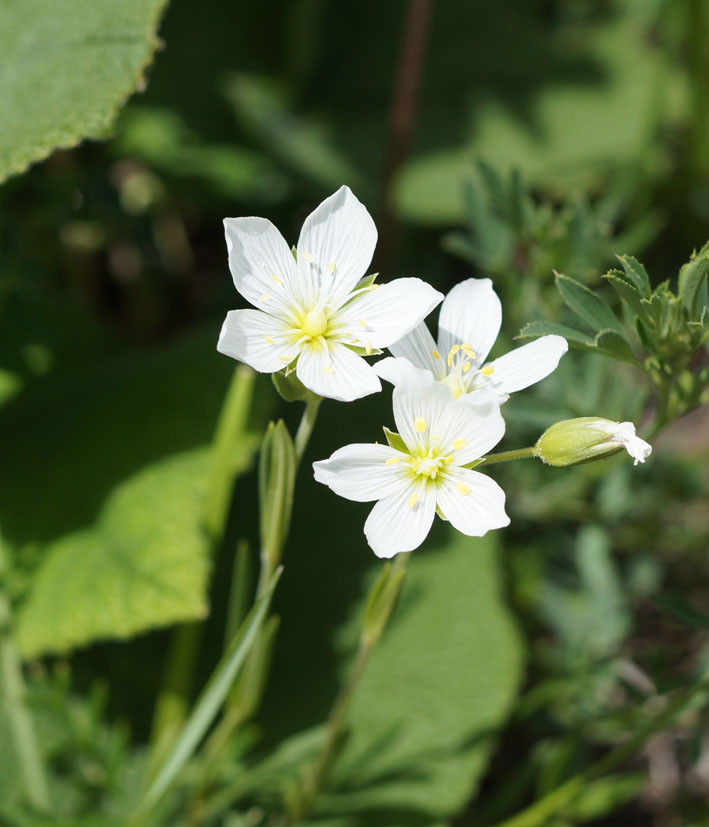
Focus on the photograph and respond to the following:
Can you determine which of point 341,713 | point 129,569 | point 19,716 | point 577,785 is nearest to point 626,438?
point 341,713

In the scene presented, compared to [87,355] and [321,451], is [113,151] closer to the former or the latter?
[87,355]

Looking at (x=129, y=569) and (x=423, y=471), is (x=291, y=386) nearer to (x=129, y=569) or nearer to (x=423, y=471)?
(x=423, y=471)

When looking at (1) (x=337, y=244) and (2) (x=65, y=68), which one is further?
(2) (x=65, y=68)

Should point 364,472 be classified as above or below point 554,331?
below

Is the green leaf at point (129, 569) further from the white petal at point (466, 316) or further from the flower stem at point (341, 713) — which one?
the white petal at point (466, 316)

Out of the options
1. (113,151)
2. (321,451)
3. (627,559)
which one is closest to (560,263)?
(321,451)

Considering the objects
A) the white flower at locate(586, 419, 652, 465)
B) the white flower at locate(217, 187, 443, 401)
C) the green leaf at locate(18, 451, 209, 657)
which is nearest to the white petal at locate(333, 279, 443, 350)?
the white flower at locate(217, 187, 443, 401)

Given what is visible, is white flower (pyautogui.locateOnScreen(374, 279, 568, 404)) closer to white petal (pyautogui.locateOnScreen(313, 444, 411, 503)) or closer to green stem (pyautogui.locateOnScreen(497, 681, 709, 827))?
white petal (pyautogui.locateOnScreen(313, 444, 411, 503))
